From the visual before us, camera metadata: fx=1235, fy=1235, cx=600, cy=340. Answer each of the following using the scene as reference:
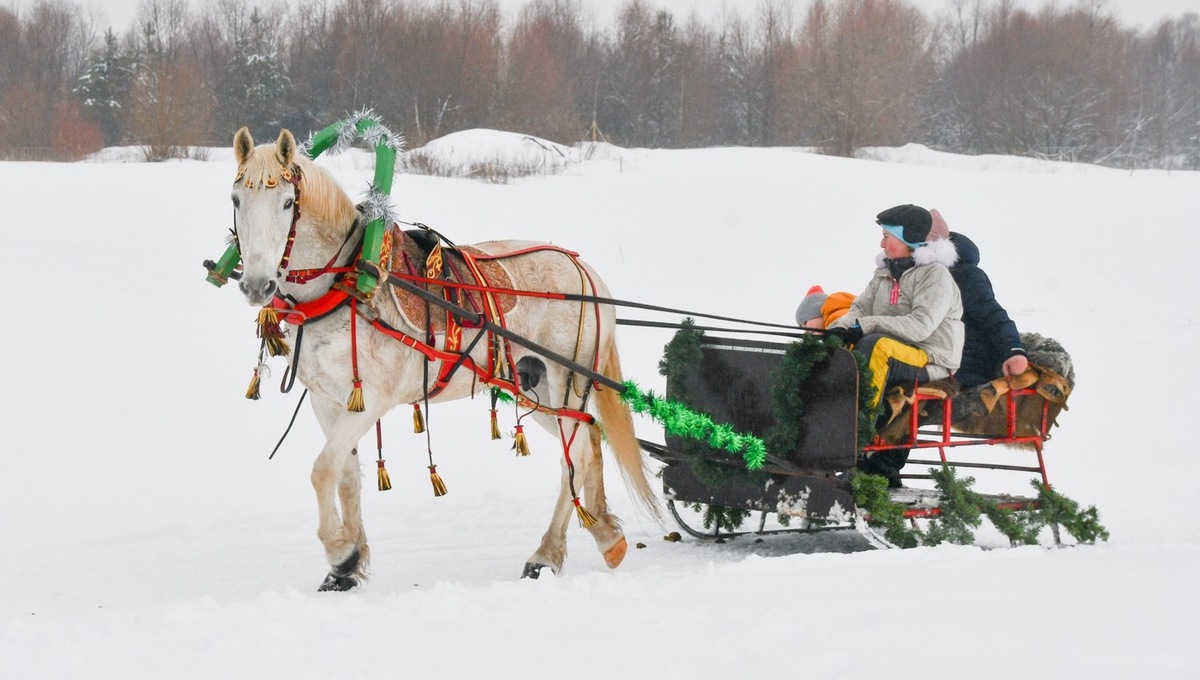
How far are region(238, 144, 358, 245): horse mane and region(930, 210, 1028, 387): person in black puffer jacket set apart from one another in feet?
9.99

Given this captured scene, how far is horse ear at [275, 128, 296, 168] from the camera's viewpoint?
4922mm

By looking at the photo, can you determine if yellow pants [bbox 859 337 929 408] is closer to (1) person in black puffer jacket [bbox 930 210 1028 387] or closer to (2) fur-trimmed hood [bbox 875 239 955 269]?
(2) fur-trimmed hood [bbox 875 239 955 269]

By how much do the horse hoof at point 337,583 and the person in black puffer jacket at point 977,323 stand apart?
3265mm

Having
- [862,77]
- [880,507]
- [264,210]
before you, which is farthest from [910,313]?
[862,77]

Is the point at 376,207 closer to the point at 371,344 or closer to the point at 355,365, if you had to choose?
the point at 371,344

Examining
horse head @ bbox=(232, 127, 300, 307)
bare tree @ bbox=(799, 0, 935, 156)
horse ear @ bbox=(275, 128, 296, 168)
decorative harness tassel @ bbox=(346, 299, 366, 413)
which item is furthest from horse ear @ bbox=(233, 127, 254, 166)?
bare tree @ bbox=(799, 0, 935, 156)

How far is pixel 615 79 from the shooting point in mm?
50031

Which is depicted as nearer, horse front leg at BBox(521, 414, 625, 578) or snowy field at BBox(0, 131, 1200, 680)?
snowy field at BBox(0, 131, 1200, 680)

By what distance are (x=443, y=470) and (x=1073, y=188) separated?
2076cm

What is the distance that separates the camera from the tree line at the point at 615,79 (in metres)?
39.8

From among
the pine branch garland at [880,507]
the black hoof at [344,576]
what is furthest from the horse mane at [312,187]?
the pine branch garland at [880,507]

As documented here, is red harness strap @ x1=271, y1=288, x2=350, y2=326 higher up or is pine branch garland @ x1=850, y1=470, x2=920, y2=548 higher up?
red harness strap @ x1=271, y1=288, x2=350, y2=326

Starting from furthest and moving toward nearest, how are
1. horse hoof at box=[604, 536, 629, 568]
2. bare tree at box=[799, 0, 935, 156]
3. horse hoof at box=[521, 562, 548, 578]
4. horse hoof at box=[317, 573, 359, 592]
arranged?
1. bare tree at box=[799, 0, 935, 156]
2. horse hoof at box=[604, 536, 629, 568]
3. horse hoof at box=[521, 562, 548, 578]
4. horse hoof at box=[317, 573, 359, 592]

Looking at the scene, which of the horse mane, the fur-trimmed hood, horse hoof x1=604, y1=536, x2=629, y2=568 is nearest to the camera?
the horse mane
